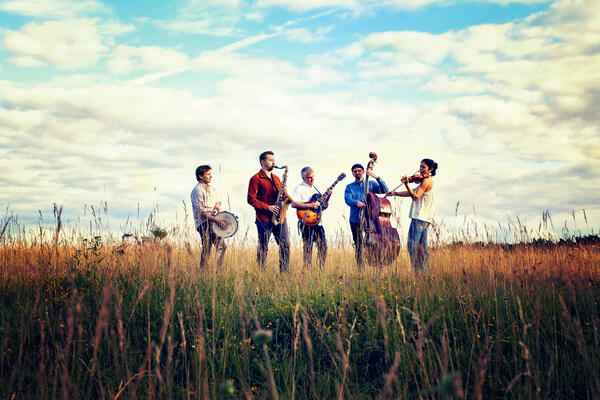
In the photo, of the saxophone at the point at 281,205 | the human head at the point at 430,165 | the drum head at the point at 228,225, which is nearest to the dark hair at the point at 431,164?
the human head at the point at 430,165

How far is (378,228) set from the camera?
7.66 metres

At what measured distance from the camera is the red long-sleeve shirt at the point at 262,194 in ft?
26.5

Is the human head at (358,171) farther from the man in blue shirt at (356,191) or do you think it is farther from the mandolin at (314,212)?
the mandolin at (314,212)

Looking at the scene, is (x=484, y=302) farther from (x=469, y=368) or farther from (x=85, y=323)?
(x=85, y=323)

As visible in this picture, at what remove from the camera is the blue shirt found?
8.51m

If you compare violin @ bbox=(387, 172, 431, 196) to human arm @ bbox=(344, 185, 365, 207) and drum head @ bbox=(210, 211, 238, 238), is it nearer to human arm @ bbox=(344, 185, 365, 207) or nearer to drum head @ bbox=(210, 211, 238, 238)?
human arm @ bbox=(344, 185, 365, 207)

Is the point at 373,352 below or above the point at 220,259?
below

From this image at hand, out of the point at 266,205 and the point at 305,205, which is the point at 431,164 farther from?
the point at 266,205

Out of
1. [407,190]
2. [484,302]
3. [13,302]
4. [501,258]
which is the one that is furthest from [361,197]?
[13,302]

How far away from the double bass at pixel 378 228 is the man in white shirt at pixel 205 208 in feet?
8.78

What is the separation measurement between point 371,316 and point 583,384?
2.05 m

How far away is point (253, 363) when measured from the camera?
13.9 ft

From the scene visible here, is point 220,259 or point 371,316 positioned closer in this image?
point 371,316

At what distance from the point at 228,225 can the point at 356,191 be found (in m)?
2.79
